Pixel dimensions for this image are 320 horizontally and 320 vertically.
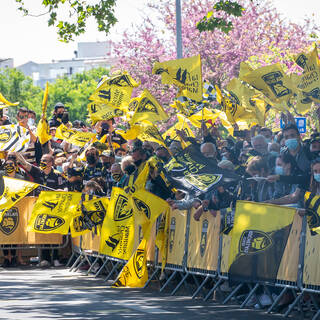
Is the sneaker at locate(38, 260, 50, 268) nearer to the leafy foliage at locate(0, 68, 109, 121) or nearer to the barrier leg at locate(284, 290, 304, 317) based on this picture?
the barrier leg at locate(284, 290, 304, 317)

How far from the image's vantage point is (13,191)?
17688 mm

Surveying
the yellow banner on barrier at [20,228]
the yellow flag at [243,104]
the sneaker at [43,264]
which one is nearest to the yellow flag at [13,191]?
the yellow banner on barrier at [20,228]

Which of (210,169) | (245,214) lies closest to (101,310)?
(245,214)

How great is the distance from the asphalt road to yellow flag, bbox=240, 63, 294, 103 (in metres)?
3.54

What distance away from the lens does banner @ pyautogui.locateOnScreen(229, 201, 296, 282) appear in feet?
36.7

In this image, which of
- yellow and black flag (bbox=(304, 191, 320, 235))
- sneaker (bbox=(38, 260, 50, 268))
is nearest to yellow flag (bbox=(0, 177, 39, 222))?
sneaker (bbox=(38, 260, 50, 268))

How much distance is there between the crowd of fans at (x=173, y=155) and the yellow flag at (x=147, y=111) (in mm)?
436

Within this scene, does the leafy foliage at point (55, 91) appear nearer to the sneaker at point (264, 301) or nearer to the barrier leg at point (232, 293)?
the barrier leg at point (232, 293)

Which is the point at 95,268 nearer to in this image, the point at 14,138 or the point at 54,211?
the point at 54,211

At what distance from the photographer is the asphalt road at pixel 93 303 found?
11.0m

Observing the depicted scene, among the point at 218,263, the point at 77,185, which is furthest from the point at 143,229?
the point at 77,185

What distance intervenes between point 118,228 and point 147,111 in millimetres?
2328

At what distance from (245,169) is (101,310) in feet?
10.6

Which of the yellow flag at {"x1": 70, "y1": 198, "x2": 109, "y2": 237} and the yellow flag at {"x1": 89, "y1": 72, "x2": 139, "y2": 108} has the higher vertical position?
the yellow flag at {"x1": 89, "y1": 72, "x2": 139, "y2": 108}
